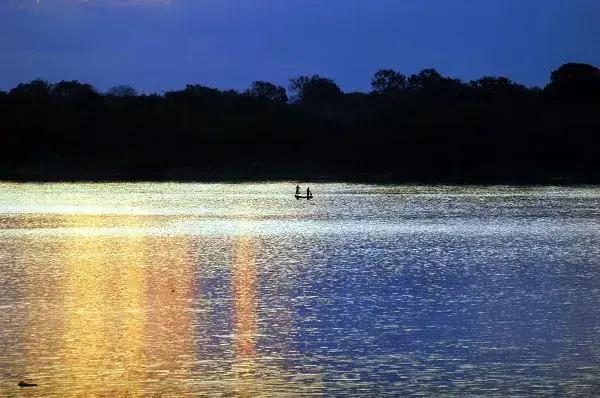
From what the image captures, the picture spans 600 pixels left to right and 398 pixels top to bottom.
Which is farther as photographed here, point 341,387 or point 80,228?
point 80,228

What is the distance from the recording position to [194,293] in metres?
21.1

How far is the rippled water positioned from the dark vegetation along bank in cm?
4540

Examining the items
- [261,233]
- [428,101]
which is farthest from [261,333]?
[428,101]

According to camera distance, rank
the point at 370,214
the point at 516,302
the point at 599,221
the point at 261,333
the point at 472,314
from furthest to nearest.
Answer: the point at 370,214 → the point at 599,221 → the point at 516,302 → the point at 472,314 → the point at 261,333

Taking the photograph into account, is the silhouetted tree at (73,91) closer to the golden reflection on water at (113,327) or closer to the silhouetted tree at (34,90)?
the silhouetted tree at (34,90)

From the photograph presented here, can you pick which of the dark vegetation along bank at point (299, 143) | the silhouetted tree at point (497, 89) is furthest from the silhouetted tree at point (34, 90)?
the silhouetted tree at point (497, 89)

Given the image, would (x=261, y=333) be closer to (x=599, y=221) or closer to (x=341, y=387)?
(x=341, y=387)

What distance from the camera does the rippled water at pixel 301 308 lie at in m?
13.5

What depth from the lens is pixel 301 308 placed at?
19.1 meters

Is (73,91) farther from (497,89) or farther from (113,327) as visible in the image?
(113,327)

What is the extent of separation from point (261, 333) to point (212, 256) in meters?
12.4

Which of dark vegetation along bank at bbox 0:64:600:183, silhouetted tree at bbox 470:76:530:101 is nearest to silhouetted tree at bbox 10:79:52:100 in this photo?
dark vegetation along bank at bbox 0:64:600:183

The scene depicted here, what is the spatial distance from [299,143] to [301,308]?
2769 inches

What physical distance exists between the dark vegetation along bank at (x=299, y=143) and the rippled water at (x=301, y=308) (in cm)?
4540
